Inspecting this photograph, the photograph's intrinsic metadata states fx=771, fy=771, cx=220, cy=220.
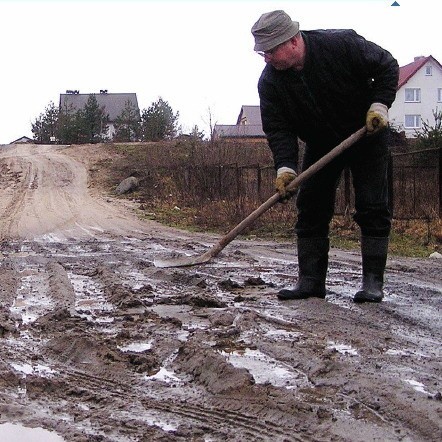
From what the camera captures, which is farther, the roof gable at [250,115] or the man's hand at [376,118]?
the roof gable at [250,115]

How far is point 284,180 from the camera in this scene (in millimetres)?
5254

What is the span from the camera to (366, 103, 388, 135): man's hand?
4.84 meters

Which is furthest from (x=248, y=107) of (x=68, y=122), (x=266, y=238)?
(x=266, y=238)

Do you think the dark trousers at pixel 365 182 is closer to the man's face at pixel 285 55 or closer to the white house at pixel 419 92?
the man's face at pixel 285 55

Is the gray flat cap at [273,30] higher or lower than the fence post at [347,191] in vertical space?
higher

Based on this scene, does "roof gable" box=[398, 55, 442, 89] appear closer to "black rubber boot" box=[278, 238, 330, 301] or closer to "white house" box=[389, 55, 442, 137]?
"white house" box=[389, 55, 442, 137]

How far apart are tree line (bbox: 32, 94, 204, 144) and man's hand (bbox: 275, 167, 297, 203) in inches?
1434

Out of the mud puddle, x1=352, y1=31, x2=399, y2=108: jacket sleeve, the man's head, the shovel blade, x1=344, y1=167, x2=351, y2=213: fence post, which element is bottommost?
the mud puddle

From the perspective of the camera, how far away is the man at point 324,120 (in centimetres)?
495

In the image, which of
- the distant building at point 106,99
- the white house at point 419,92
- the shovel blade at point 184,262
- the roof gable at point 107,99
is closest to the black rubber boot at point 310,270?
the shovel blade at point 184,262

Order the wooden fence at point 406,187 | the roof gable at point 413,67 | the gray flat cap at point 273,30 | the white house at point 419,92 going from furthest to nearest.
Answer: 1. the white house at point 419,92
2. the roof gable at point 413,67
3. the wooden fence at point 406,187
4. the gray flat cap at point 273,30

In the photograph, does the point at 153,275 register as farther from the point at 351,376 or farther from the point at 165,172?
the point at 165,172

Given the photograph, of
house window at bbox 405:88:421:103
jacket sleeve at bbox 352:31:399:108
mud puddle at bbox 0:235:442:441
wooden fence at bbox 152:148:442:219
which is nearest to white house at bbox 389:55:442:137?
house window at bbox 405:88:421:103

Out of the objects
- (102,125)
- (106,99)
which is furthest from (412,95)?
(106,99)
